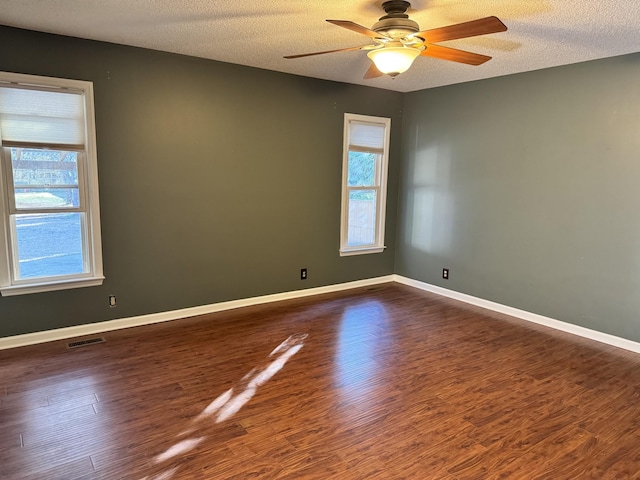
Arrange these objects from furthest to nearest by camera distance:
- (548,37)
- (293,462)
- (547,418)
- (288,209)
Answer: (288,209), (548,37), (547,418), (293,462)

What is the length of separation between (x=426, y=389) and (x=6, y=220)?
135 inches

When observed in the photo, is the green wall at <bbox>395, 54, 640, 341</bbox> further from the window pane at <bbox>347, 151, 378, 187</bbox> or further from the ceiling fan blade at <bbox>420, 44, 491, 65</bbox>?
the ceiling fan blade at <bbox>420, 44, 491, 65</bbox>

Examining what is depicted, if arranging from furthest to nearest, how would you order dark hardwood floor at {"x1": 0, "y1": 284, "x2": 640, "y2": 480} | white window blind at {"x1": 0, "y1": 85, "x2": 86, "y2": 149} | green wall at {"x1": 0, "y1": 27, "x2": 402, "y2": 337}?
green wall at {"x1": 0, "y1": 27, "x2": 402, "y2": 337} → white window blind at {"x1": 0, "y1": 85, "x2": 86, "y2": 149} → dark hardwood floor at {"x1": 0, "y1": 284, "x2": 640, "y2": 480}

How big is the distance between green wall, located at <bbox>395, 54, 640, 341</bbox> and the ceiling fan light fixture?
2.13 m

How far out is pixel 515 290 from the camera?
15.0 ft

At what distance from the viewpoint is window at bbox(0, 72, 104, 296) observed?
336 cm

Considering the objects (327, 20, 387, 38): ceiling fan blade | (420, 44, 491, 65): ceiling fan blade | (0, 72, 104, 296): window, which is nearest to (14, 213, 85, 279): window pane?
(0, 72, 104, 296): window

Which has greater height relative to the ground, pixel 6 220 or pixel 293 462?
pixel 6 220

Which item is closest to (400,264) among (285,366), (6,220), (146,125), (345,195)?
(345,195)

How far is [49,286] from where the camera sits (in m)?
3.59

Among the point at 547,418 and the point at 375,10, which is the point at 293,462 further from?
the point at 375,10

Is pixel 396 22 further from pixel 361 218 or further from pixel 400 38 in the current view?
pixel 361 218

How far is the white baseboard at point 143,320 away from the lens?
11.7ft

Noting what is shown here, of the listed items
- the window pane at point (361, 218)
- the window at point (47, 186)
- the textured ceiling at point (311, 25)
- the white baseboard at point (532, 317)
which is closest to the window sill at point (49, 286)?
the window at point (47, 186)
